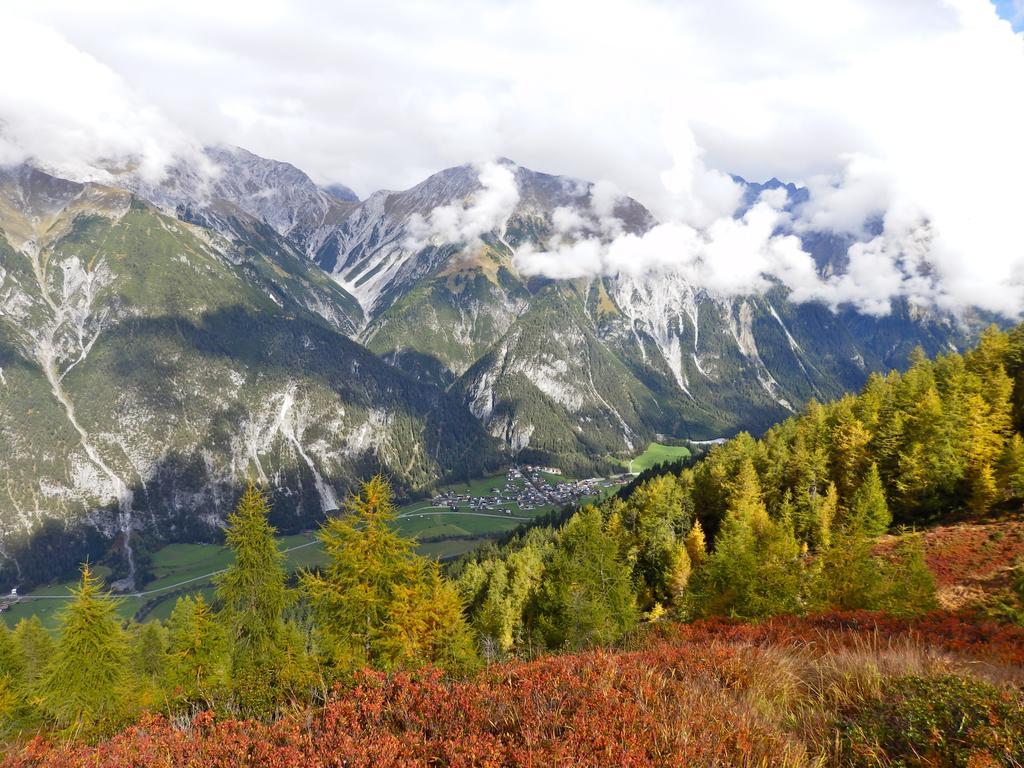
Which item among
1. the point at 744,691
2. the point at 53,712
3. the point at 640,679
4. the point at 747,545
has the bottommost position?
the point at 53,712

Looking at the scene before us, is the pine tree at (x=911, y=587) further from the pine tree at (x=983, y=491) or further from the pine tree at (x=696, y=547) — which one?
the pine tree at (x=696, y=547)

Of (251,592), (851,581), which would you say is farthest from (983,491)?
(251,592)

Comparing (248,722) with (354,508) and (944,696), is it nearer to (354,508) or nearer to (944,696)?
(944,696)

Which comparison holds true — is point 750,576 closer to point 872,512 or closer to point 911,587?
point 911,587

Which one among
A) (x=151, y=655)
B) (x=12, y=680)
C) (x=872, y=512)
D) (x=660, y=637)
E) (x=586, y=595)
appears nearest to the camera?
(x=660, y=637)

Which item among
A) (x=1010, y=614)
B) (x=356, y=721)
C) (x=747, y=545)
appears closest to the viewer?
(x=356, y=721)

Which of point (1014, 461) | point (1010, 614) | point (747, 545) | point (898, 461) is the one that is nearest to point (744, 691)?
point (1010, 614)

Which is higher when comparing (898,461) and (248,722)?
(248,722)

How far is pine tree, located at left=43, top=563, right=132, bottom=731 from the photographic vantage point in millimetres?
25109

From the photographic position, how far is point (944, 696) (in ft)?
20.7

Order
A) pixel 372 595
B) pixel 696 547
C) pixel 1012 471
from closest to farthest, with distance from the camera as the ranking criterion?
1. pixel 372 595
2. pixel 1012 471
3. pixel 696 547

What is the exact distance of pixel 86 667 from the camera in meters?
25.6

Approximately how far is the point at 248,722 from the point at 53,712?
2816 cm

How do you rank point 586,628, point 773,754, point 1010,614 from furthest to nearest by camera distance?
1. point 586,628
2. point 1010,614
3. point 773,754
